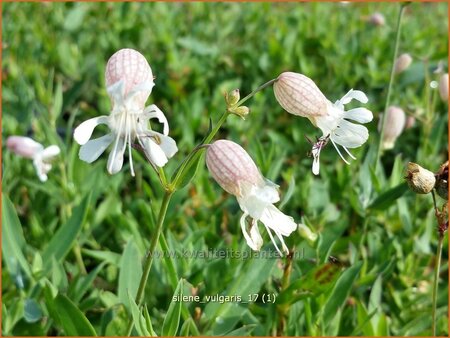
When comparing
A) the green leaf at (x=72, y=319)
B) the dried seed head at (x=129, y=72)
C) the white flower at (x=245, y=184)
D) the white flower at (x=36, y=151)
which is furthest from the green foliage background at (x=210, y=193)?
the dried seed head at (x=129, y=72)

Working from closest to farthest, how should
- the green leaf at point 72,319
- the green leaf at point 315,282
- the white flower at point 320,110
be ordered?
the white flower at point 320,110, the green leaf at point 72,319, the green leaf at point 315,282

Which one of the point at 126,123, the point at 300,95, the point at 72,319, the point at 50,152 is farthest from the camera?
the point at 50,152

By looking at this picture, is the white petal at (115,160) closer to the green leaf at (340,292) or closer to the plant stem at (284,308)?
the plant stem at (284,308)

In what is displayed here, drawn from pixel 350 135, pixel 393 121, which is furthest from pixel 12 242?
pixel 393 121

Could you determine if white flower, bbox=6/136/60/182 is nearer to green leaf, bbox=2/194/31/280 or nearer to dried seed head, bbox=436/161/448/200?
green leaf, bbox=2/194/31/280

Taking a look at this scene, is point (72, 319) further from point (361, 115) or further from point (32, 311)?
point (361, 115)
